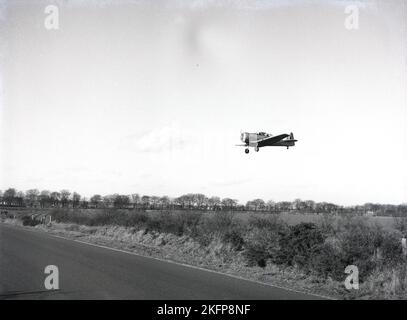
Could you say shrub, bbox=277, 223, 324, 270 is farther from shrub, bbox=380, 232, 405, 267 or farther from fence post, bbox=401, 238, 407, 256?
fence post, bbox=401, 238, 407, 256

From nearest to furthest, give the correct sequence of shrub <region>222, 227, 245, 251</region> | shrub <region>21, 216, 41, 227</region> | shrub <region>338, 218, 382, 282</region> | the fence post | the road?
the road, shrub <region>338, 218, 382, 282</region>, the fence post, shrub <region>222, 227, 245, 251</region>, shrub <region>21, 216, 41, 227</region>

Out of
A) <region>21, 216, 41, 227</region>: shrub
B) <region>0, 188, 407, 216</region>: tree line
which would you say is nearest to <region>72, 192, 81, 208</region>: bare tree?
<region>0, 188, 407, 216</region>: tree line

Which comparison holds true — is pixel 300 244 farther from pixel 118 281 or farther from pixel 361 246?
pixel 118 281

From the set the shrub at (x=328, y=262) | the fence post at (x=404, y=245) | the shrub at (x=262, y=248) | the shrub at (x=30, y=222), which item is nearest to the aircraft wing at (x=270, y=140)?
the shrub at (x=328, y=262)

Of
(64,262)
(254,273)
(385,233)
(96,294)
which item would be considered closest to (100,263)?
(64,262)

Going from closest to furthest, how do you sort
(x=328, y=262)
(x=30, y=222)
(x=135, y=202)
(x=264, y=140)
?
(x=264, y=140), (x=328, y=262), (x=30, y=222), (x=135, y=202)

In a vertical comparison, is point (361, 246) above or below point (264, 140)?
below

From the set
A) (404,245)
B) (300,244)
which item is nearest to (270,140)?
(300,244)
